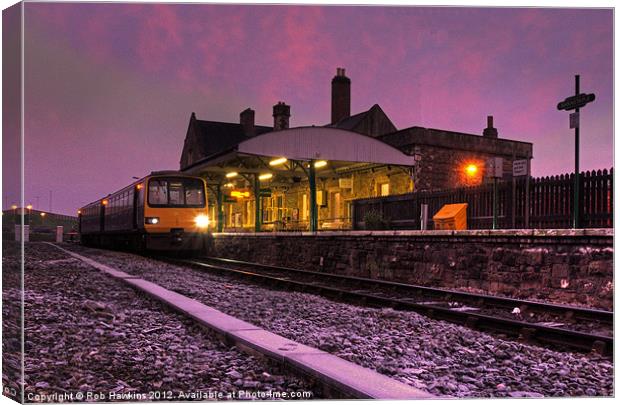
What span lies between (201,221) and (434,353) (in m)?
15.4

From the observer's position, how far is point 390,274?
13461 millimetres

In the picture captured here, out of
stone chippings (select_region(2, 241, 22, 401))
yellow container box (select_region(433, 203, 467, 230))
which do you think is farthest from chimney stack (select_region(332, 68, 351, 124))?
stone chippings (select_region(2, 241, 22, 401))

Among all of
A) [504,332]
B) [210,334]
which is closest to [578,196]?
[504,332]

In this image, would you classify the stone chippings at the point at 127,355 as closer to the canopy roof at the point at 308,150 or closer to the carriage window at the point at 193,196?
the canopy roof at the point at 308,150

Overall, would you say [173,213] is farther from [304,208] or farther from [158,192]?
[304,208]

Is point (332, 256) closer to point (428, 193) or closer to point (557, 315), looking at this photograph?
point (428, 193)

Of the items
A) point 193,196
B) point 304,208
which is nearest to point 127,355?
point 193,196

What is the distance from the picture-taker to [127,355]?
15.3 feet

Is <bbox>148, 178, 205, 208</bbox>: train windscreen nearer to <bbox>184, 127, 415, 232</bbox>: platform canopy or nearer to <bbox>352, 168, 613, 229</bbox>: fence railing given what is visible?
<bbox>184, 127, 415, 232</bbox>: platform canopy

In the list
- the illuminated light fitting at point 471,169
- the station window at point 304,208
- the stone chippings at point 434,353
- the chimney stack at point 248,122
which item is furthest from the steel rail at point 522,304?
the chimney stack at point 248,122

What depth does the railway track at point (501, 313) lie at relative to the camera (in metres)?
6.01

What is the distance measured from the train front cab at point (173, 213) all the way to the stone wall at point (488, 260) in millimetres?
4656

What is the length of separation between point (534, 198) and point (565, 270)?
12.5 ft

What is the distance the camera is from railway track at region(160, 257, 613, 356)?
6.01m
